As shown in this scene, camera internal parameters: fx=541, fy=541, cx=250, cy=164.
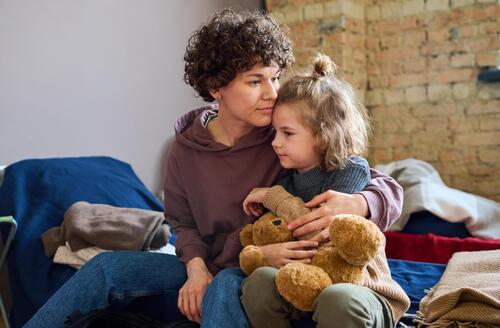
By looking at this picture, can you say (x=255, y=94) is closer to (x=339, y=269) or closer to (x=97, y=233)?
(x=339, y=269)

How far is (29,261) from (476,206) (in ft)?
6.49

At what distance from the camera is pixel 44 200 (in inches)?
81.1

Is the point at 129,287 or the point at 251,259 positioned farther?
the point at 129,287

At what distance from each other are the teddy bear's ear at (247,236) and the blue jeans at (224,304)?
129 mm

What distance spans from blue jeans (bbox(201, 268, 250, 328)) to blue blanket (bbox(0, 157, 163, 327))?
79cm

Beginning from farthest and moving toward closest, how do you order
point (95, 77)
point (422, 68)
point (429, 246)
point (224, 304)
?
1. point (422, 68)
2. point (95, 77)
3. point (429, 246)
4. point (224, 304)

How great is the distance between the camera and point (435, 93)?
10.7 feet

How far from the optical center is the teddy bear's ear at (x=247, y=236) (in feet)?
4.34

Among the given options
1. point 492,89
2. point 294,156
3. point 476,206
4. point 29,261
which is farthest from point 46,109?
point 492,89

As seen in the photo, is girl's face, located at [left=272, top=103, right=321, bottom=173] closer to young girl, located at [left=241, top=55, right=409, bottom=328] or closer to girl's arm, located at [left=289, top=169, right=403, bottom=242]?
young girl, located at [left=241, top=55, right=409, bottom=328]

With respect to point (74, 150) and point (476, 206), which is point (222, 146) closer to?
point (74, 150)

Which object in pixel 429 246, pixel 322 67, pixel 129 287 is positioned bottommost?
pixel 429 246

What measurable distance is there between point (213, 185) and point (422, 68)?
7.37ft

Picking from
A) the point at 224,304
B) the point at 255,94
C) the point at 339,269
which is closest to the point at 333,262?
the point at 339,269
